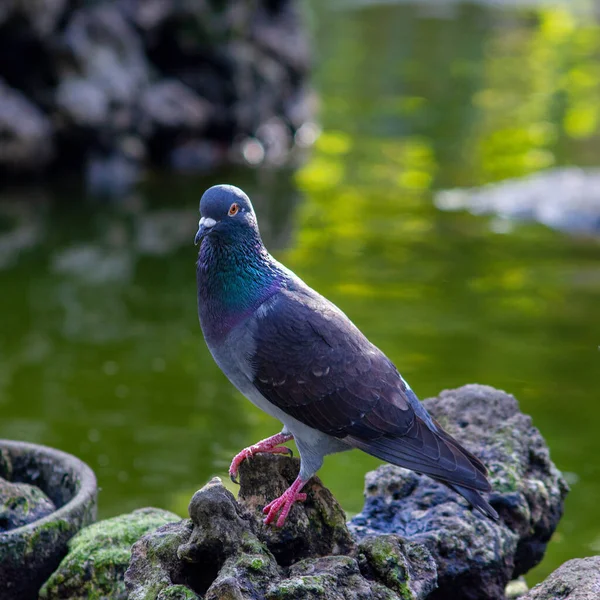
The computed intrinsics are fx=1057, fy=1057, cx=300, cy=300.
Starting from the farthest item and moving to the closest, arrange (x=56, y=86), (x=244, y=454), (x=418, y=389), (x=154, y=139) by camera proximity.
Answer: (x=154, y=139)
(x=56, y=86)
(x=418, y=389)
(x=244, y=454)

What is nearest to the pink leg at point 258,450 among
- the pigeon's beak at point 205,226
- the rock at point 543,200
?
the pigeon's beak at point 205,226

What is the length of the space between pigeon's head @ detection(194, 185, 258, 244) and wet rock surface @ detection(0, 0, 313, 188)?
8.15 meters

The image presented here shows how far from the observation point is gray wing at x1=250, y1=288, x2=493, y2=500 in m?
3.12

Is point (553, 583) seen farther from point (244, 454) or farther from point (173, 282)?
point (173, 282)

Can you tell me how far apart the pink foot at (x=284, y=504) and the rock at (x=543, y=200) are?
6899 mm

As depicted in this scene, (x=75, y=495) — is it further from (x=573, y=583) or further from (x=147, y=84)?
(x=147, y=84)

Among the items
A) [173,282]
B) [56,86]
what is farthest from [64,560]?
[56,86]

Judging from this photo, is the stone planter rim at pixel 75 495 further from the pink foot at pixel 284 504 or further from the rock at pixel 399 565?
the rock at pixel 399 565

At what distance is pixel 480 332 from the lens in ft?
23.4

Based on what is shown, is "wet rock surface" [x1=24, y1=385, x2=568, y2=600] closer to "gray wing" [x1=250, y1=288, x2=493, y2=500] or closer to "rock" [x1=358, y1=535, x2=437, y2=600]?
"rock" [x1=358, y1=535, x2=437, y2=600]

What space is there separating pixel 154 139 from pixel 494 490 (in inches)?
385

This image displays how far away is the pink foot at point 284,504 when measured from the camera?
117 inches

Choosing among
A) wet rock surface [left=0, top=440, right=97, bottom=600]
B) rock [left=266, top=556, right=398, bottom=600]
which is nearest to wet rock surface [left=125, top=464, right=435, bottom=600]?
rock [left=266, top=556, right=398, bottom=600]

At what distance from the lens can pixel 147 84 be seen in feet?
40.6
